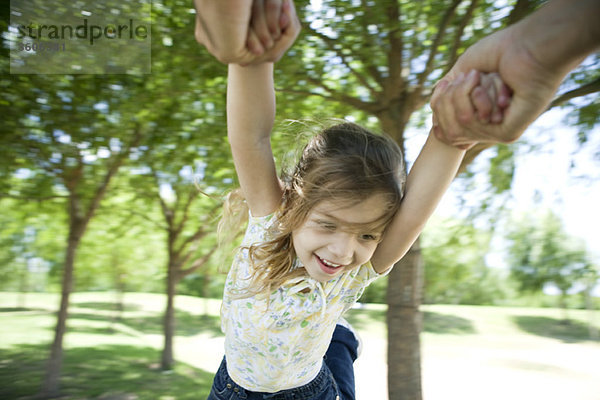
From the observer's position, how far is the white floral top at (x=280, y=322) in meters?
1.75

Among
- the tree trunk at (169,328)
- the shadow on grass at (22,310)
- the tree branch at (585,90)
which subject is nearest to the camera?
the tree branch at (585,90)

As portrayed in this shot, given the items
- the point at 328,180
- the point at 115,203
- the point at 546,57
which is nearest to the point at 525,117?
the point at 546,57

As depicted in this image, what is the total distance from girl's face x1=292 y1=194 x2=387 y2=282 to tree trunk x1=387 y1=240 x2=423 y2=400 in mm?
2576

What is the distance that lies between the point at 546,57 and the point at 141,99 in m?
4.20

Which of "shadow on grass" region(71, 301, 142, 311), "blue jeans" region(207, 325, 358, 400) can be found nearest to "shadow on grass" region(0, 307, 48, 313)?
"shadow on grass" region(71, 301, 142, 311)

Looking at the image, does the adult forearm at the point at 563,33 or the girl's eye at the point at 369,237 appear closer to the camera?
the adult forearm at the point at 563,33

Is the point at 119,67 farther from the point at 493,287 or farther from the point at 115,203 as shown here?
Answer: the point at 493,287

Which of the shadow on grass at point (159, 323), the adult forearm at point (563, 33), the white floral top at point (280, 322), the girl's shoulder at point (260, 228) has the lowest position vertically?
the shadow on grass at point (159, 323)

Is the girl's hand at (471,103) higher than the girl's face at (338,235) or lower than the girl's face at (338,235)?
higher

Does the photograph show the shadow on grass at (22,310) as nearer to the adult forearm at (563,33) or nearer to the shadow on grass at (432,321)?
the shadow on grass at (432,321)

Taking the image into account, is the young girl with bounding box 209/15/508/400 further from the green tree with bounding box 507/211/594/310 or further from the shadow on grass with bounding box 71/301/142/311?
the shadow on grass with bounding box 71/301/142/311

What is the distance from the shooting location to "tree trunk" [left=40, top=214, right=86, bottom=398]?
6.50m

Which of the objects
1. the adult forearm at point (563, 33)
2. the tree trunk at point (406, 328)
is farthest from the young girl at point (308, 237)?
the tree trunk at point (406, 328)

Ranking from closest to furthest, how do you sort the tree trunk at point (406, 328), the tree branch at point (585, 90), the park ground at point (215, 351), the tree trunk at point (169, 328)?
the tree branch at point (585, 90) < the tree trunk at point (406, 328) < the park ground at point (215, 351) < the tree trunk at point (169, 328)
